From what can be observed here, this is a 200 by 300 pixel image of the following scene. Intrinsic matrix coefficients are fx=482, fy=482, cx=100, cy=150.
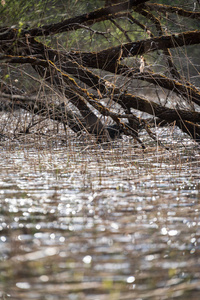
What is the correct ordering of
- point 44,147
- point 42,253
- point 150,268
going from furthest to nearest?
1. point 44,147
2. point 42,253
3. point 150,268

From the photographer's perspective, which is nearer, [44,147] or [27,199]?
[27,199]

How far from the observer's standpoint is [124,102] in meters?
3.84

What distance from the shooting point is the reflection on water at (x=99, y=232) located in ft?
3.45

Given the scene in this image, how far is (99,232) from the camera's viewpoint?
145cm

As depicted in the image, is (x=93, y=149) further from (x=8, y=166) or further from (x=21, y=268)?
(x=21, y=268)

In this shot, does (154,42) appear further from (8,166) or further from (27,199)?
(27,199)

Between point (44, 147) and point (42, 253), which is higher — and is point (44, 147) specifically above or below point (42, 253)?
below

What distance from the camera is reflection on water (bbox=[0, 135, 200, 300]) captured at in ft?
3.45

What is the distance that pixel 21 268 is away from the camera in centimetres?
115

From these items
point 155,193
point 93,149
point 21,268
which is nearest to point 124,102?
point 93,149

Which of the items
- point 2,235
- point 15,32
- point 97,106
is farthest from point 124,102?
point 2,235

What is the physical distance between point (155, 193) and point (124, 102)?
1.92 metres

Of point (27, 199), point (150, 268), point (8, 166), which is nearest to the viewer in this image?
point (150, 268)

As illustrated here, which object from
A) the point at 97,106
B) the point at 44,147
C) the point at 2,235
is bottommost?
the point at 44,147
